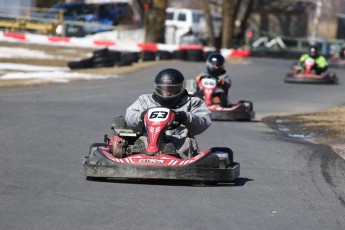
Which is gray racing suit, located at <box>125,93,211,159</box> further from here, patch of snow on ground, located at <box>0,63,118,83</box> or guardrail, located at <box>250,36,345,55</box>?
guardrail, located at <box>250,36,345,55</box>

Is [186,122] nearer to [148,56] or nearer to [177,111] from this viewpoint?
[177,111]

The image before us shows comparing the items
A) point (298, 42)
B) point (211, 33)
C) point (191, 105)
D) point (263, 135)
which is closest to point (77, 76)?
point (263, 135)

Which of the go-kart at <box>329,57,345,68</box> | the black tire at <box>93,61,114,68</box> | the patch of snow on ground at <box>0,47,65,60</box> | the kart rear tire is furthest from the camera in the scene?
the go-kart at <box>329,57,345,68</box>

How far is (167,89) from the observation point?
925 cm

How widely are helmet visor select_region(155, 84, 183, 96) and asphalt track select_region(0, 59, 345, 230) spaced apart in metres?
1.00

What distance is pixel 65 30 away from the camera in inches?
1636

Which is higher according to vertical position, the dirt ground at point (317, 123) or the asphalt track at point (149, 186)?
the asphalt track at point (149, 186)

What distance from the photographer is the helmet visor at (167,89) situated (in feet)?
30.3

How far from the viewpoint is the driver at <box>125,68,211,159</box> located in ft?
29.7

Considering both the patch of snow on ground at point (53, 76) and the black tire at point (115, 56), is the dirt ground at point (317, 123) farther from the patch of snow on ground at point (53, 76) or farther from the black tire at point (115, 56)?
the black tire at point (115, 56)

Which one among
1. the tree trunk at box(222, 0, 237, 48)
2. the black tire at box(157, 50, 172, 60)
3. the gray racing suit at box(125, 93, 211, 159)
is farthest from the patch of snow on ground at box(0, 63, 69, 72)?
the gray racing suit at box(125, 93, 211, 159)

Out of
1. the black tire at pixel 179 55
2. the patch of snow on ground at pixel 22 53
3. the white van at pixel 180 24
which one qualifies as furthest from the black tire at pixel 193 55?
the white van at pixel 180 24

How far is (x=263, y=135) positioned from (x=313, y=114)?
4356 millimetres

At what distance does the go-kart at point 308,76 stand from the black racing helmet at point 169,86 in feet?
57.6
